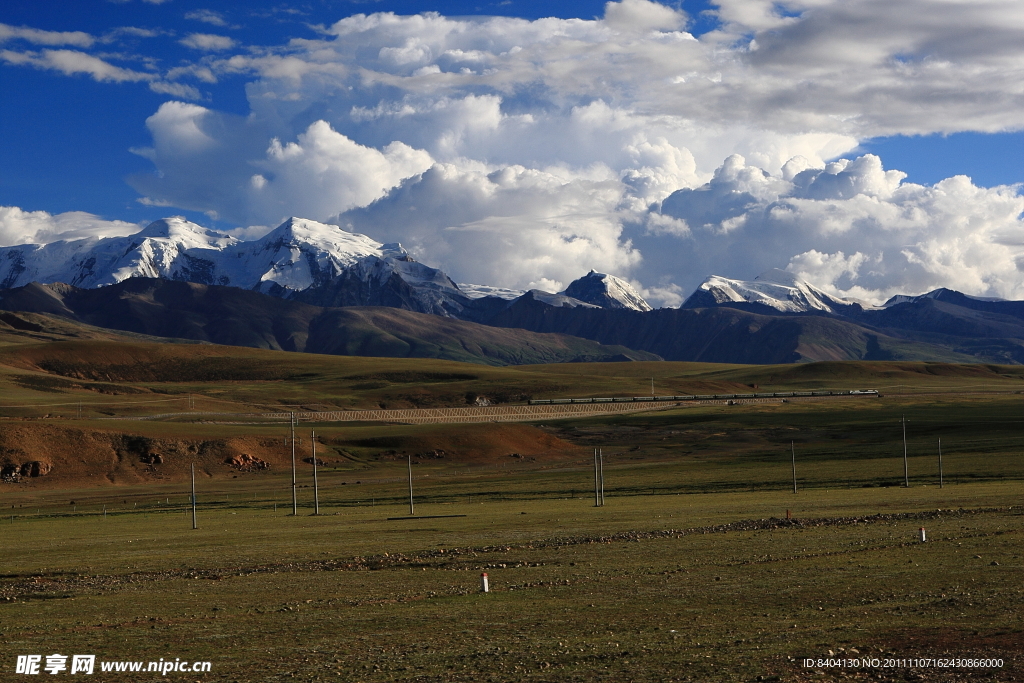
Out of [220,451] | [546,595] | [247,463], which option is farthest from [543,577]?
[220,451]

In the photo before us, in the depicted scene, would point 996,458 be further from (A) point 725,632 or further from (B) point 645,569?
(A) point 725,632

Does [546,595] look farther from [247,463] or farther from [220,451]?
[220,451]

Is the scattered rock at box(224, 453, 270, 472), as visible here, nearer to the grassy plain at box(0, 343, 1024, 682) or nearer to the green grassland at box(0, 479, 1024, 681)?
the grassy plain at box(0, 343, 1024, 682)

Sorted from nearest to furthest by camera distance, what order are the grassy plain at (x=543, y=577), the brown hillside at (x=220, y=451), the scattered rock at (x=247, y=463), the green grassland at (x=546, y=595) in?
the green grassland at (x=546, y=595) < the grassy plain at (x=543, y=577) < the brown hillside at (x=220, y=451) < the scattered rock at (x=247, y=463)

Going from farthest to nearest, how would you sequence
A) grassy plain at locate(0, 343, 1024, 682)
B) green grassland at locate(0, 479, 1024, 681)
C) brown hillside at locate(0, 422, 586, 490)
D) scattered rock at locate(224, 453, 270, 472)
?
scattered rock at locate(224, 453, 270, 472) → brown hillside at locate(0, 422, 586, 490) → grassy plain at locate(0, 343, 1024, 682) → green grassland at locate(0, 479, 1024, 681)

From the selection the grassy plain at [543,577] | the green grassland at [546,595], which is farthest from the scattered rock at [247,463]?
the green grassland at [546,595]

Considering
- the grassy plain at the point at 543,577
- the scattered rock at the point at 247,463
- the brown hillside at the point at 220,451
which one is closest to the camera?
the grassy plain at the point at 543,577

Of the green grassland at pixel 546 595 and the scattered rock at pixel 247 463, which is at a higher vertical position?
the green grassland at pixel 546 595

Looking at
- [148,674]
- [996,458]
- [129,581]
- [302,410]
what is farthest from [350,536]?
[302,410]

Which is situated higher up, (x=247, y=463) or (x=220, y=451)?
(x=220, y=451)

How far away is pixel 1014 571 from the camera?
29.8m

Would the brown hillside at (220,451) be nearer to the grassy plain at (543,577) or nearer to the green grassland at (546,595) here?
the grassy plain at (543,577)

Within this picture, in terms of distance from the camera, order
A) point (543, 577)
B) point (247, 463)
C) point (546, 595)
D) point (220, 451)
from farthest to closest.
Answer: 1. point (220, 451)
2. point (247, 463)
3. point (543, 577)
4. point (546, 595)

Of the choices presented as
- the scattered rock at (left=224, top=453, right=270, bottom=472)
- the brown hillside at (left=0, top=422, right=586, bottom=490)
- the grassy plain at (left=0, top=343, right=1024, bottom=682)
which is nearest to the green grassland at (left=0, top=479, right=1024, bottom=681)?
the grassy plain at (left=0, top=343, right=1024, bottom=682)
